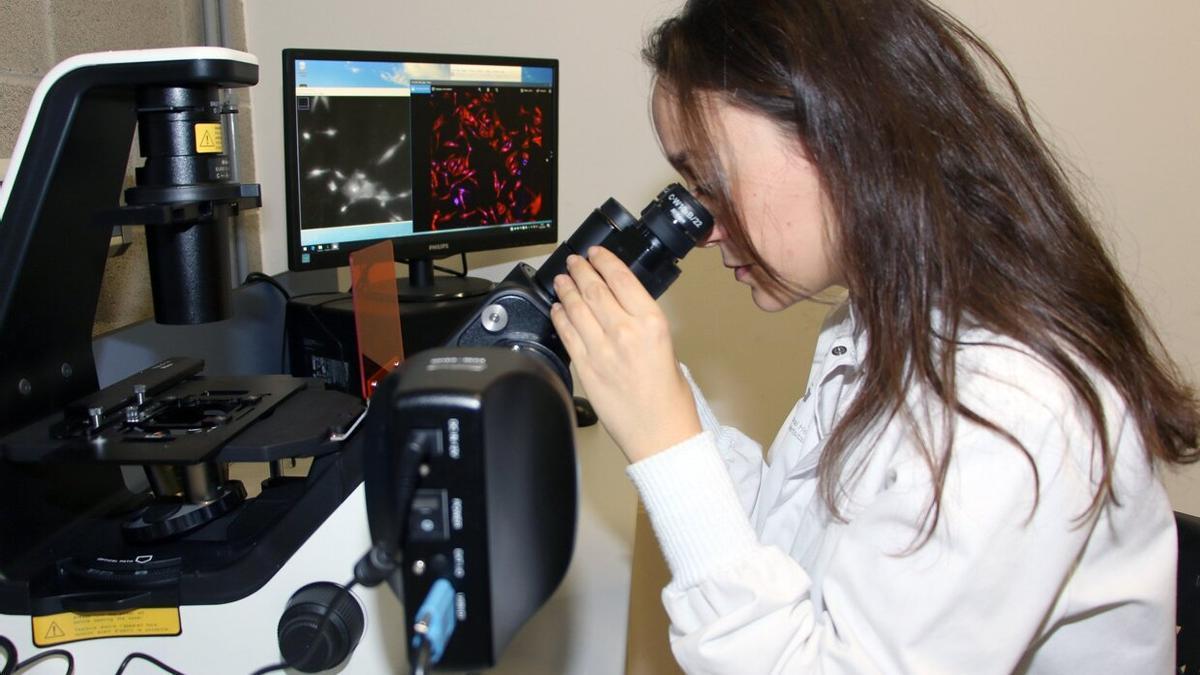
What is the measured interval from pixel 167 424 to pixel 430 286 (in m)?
0.73

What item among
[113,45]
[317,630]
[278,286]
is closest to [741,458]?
[317,630]

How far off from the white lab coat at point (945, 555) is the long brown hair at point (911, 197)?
29 millimetres

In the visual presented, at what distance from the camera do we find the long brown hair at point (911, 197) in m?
0.77

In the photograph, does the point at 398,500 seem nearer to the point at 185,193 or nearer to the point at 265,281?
the point at 185,193

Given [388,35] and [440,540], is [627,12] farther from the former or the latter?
[440,540]

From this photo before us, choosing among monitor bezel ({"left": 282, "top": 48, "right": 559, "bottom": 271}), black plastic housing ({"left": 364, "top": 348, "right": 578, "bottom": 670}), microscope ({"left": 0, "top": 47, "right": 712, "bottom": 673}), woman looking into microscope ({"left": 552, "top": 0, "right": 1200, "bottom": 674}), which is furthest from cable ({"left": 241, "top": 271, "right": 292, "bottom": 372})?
black plastic housing ({"left": 364, "top": 348, "right": 578, "bottom": 670})

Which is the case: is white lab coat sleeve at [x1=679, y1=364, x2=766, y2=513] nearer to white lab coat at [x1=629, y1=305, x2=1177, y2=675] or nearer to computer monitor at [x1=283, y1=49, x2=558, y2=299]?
white lab coat at [x1=629, y1=305, x2=1177, y2=675]

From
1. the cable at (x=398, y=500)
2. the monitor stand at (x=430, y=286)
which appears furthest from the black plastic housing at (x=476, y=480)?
the monitor stand at (x=430, y=286)

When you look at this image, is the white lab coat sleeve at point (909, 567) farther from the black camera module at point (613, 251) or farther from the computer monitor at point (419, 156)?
the computer monitor at point (419, 156)

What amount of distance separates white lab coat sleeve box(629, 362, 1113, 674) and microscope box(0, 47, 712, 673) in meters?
0.21

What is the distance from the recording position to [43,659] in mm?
718

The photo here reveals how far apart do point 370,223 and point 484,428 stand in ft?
3.21

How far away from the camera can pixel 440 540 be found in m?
0.49

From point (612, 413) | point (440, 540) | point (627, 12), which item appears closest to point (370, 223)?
point (627, 12)
